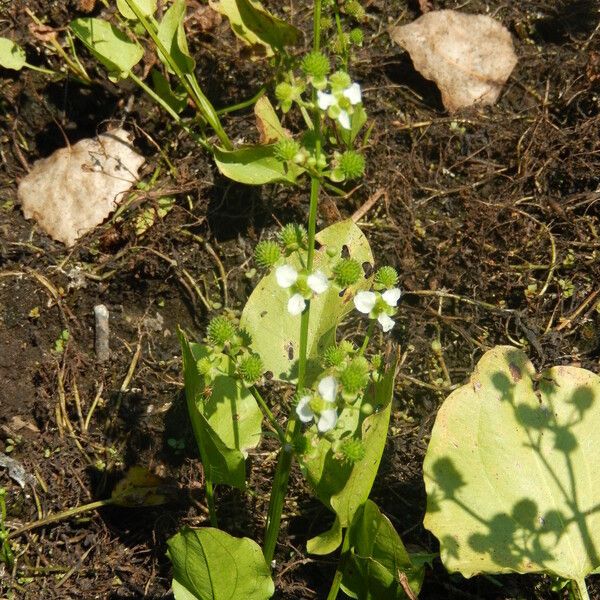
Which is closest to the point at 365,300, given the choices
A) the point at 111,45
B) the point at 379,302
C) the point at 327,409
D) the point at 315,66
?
the point at 379,302

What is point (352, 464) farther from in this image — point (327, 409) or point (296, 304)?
point (296, 304)

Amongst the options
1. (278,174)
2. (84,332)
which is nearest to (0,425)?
(84,332)

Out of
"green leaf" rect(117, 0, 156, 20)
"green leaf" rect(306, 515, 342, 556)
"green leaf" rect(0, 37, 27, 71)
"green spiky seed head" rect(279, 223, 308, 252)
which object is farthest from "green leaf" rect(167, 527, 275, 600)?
"green leaf" rect(0, 37, 27, 71)

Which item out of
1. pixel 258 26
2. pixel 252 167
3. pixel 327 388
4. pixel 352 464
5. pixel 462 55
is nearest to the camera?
pixel 327 388

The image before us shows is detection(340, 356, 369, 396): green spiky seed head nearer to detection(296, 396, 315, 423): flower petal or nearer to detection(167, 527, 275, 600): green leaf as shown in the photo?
detection(296, 396, 315, 423): flower petal

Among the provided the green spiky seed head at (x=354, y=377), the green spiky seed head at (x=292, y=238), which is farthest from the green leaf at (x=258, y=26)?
the green spiky seed head at (x=354, y=377)

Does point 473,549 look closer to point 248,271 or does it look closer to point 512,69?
point 248,271
